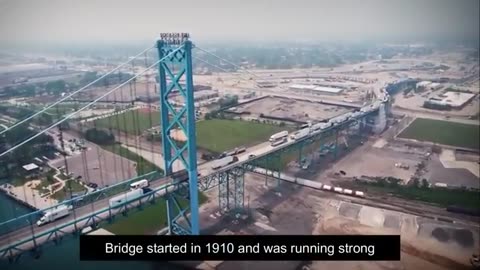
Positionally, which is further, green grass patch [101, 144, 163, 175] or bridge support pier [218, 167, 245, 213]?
green grass patch [101, 144, 163, 175]

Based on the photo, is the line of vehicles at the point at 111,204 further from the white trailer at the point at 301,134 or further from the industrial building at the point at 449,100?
the industrial building at the point at 449,100

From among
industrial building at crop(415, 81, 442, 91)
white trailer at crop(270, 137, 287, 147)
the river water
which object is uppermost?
industrial building at crop(415, 81, 442, 91)

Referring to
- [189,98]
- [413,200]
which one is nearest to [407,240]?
[413,200]

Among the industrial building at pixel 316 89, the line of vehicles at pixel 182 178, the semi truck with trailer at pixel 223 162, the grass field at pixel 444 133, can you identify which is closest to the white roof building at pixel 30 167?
the line of vehicles at pixel 182 178

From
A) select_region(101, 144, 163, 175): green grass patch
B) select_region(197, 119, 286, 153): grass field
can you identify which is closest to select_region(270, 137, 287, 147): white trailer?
select_region(197, 119, 286, 153): grass field

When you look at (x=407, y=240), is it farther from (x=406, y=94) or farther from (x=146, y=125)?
(x=406, y=94)

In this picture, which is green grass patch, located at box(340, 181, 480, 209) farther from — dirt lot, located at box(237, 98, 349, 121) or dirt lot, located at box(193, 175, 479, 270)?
dirt lot, located at box(237, 98, 349, 121)

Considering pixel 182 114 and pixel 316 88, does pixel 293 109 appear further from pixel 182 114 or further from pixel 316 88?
pixel 182 114
